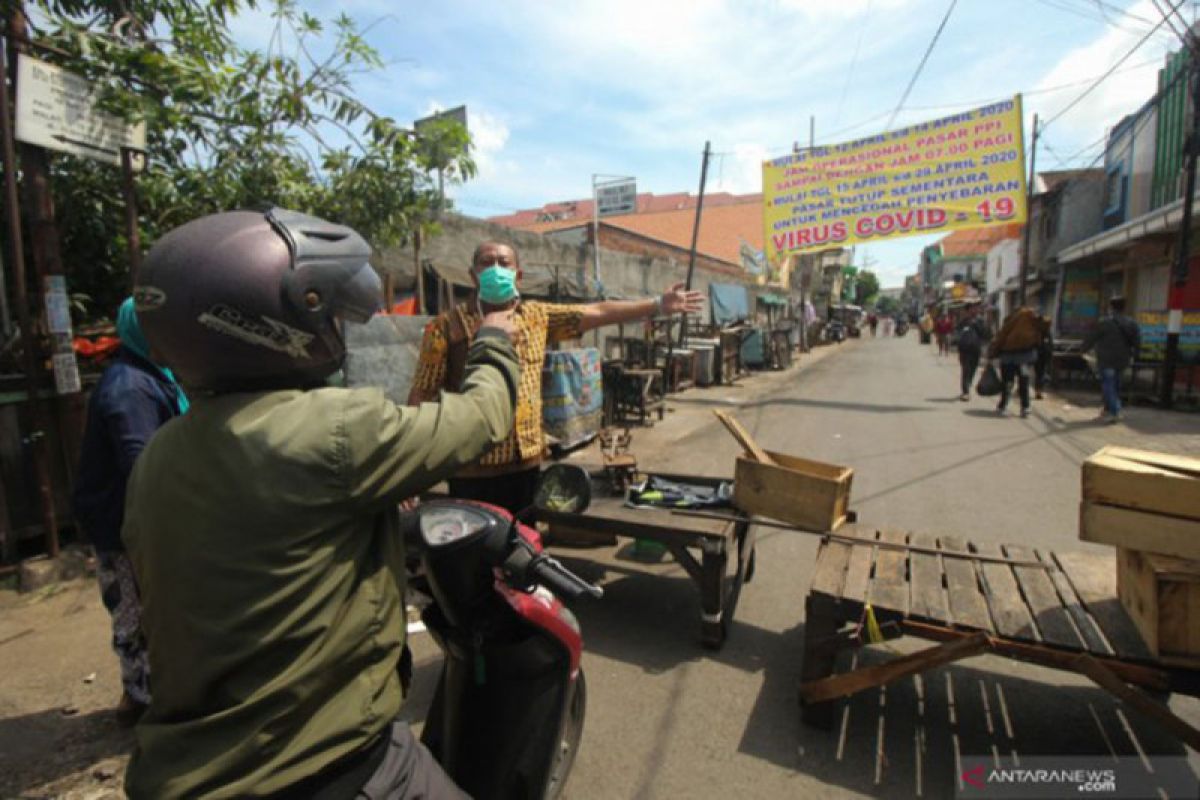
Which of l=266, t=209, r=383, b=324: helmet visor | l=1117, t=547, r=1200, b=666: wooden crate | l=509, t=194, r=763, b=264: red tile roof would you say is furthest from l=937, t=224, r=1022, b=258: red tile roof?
l=266, t=209, r=383, b=324: helmet visor

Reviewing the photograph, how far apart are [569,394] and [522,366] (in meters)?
4.36

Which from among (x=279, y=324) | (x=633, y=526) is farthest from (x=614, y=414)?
(x=279, y=324)

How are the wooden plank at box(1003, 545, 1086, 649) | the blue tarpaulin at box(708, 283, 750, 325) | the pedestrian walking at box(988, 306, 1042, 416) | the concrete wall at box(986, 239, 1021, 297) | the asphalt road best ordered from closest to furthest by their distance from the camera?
the wooden plank at box(1003, 545, 1086, 649)
the asphalt road
the pedestrian walking at box(988, 306, 1042, 416)
the blue tarpaulin at box(708, 283, 750, 325)
the concrete wall at box(986, 239, 1021, 297)

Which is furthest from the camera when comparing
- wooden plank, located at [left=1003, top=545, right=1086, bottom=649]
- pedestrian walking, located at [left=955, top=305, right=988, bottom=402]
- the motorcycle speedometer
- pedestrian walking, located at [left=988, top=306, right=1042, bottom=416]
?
pedestrian walking, located at [left=955, top=305, right=988, bottom=402]

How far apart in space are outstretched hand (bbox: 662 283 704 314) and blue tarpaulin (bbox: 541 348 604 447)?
153 inches

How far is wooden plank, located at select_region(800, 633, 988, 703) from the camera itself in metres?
2.35

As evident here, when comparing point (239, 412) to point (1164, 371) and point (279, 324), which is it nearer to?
point (279, 324)

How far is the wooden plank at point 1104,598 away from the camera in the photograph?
2.22m

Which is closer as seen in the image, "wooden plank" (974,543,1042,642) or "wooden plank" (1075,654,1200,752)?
"wooden plank" (1075,654,1200,752)

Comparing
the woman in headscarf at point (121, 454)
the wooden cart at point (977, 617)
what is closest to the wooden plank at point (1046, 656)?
the wooden cart at point (977, 617)

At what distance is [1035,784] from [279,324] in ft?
9.60

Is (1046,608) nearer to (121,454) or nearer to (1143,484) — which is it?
(1143,484)

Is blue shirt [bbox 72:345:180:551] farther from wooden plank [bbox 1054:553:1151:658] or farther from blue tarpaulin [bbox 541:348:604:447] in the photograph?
blue tarpaulin [bbox 541:348:604:447]

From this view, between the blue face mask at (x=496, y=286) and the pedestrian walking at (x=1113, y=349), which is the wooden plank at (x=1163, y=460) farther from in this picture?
the pedestrian walking at (x=1113, y=349)
